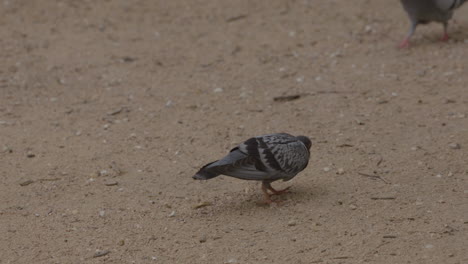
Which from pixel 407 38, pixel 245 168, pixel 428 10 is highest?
pixel 428 10

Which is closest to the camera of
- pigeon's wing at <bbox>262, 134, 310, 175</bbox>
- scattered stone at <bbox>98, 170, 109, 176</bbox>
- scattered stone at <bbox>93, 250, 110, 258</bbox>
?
scattered stone at <bbox>93, 250, 110, 258</bbox>

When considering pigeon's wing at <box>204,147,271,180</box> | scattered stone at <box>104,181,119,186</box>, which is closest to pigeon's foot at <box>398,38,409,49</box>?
pigeon's wing at <box>204,147,271,180</box>

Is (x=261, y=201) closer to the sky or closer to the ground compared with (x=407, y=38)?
closer to the ground

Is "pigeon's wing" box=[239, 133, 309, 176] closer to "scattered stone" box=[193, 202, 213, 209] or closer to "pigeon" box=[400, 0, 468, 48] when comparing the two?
"scattered stone" box=[193, 202, 213, 209]

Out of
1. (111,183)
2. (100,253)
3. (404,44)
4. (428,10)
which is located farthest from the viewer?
(404,44)

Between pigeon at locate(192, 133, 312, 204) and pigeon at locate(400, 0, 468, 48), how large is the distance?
393 cm

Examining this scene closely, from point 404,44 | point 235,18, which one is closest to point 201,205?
point 404,44

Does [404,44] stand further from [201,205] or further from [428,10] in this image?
[201,205]

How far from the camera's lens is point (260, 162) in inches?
183

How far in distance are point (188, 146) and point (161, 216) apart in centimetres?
124

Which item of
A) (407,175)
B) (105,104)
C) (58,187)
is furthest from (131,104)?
(407,175)

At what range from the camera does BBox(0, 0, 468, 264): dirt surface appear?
14.3ft

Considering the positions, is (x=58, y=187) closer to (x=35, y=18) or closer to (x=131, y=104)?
(x=131, y=104)

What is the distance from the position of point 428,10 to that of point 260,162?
423cm
